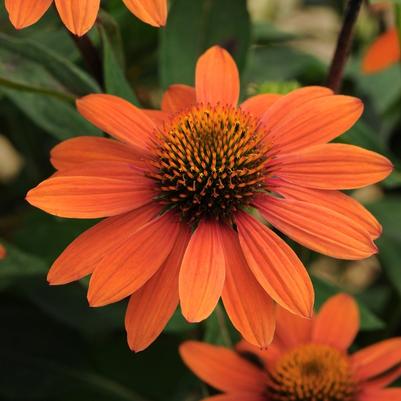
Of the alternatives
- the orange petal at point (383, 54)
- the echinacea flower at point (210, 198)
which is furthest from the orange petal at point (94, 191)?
the orange petal at point (383, 54)

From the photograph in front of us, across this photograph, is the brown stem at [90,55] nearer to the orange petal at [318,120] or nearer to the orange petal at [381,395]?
the orange petal at [318,120]

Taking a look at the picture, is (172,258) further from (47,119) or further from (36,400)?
(36,400)

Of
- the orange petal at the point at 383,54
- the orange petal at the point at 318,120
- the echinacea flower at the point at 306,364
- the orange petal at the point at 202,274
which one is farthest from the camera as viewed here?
the orange petal at the point at 383,54

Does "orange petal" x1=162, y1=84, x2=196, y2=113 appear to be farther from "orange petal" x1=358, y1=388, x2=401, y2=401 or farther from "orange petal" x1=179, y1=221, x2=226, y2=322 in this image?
"orange petal" x1=358, y1=388, x2=401, y2=401

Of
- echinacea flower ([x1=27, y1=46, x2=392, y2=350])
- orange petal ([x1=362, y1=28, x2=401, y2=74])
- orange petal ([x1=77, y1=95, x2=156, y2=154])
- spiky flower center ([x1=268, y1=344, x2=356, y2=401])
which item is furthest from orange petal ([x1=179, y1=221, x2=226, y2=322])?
orange petal ([x1=362, y1=28, x2=401, y2=74])

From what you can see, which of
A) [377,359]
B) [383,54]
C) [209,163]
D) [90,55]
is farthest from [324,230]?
[383,54]
